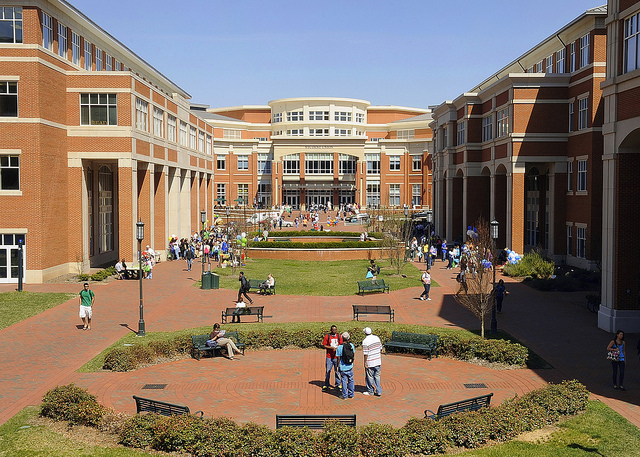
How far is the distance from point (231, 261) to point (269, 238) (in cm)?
1325

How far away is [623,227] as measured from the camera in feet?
74.2

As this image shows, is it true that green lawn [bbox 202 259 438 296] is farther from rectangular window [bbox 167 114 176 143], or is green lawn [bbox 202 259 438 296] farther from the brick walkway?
rectangular window [bbox 167 114 176 143]

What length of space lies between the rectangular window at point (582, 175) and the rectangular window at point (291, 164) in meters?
65.6

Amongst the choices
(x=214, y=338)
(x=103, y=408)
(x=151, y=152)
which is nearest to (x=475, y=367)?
(x=214, y=338)

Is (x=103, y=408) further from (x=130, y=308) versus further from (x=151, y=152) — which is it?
(x=151, y=152)

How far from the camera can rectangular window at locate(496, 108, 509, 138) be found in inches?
1724

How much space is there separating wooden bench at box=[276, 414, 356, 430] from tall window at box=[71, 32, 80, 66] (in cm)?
3392

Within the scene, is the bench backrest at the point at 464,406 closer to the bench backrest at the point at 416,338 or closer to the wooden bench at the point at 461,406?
the wooden bench at the point at 461,406

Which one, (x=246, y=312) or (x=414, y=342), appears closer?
(x=414, y=342)

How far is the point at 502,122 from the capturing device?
148 feet

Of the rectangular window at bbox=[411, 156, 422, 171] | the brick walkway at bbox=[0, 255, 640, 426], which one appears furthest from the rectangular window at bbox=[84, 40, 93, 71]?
the rectangular window at bbox=[411, 156, 422, 171]

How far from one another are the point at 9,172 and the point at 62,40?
29.4 ft

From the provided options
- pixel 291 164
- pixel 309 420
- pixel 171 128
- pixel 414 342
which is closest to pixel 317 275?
pixel 414 342

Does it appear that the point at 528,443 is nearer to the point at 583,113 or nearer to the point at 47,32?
the point at 583,113
